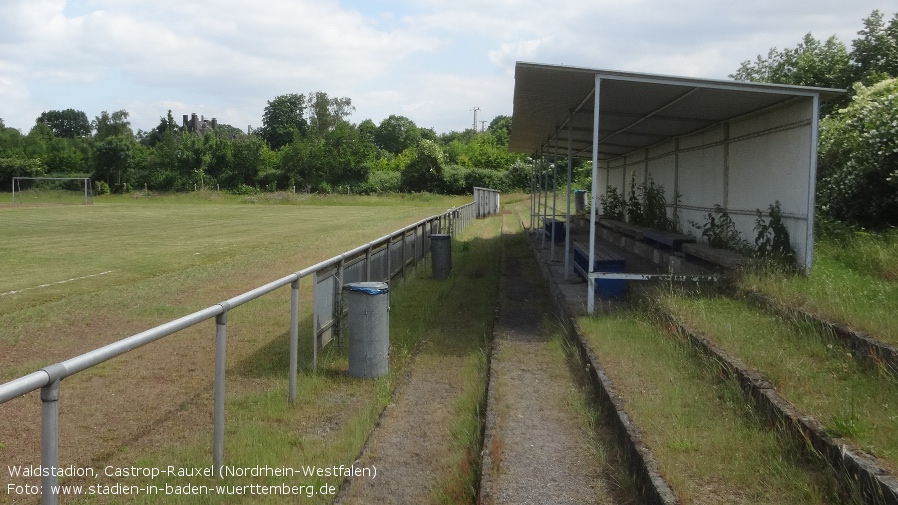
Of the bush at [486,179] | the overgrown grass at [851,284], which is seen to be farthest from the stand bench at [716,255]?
the bush at [486,179]

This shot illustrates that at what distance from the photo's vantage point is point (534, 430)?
18.3 ft

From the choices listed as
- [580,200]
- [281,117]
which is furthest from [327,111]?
[580,200]

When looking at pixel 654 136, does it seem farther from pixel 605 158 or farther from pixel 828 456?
pixel 828 456

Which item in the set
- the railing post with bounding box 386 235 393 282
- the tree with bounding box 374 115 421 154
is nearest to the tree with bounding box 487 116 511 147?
the tree with bounding box 374 115 421 154

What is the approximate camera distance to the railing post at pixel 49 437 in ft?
9.52

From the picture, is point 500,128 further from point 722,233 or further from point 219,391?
point 219,391

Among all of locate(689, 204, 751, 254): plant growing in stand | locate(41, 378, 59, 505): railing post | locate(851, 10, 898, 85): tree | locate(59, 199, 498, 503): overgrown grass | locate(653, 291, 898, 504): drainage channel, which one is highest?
locate(851, 10, 898, 85): tree

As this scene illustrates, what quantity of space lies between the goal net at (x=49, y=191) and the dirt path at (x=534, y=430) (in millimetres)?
54160

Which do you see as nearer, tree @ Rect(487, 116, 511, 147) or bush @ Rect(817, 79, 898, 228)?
bush @ Rect(817, 79, 898, 228)

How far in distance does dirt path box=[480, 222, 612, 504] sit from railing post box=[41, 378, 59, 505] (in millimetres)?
2193

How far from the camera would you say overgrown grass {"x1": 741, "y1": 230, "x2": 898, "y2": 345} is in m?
6.32

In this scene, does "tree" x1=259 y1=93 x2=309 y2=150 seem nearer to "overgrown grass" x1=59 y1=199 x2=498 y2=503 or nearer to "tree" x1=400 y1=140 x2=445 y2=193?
"tree" x1=400 y1=140 x2=445 y2=193

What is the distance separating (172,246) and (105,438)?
1612 centimetres

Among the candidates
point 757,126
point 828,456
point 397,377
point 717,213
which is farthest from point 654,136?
point 828,456
